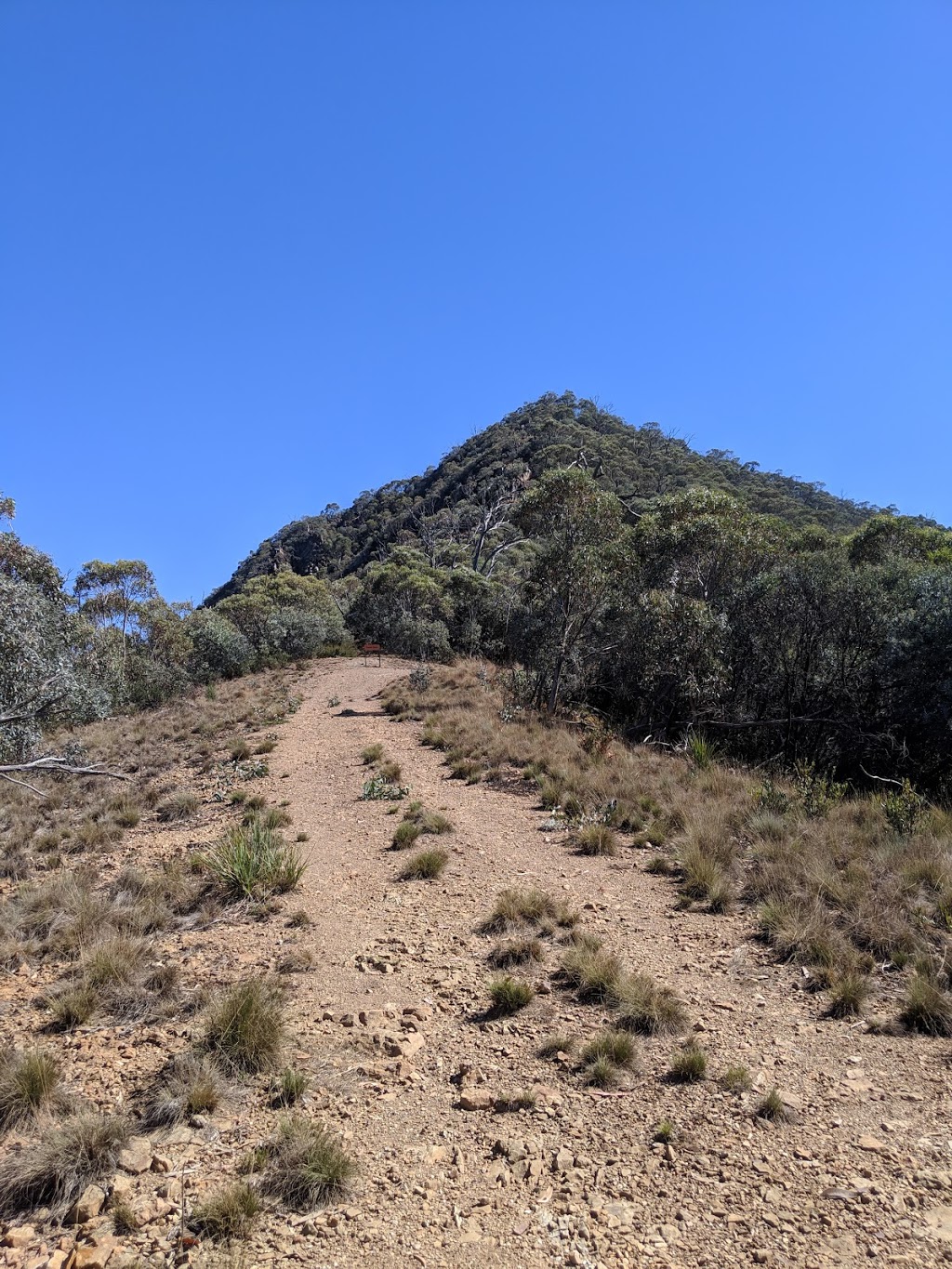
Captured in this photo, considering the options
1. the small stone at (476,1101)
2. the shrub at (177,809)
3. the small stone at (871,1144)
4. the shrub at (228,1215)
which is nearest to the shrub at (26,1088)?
the shrub at (228,1215)

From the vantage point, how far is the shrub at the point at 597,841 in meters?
8.86

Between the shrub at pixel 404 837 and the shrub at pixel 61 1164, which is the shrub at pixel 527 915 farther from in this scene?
the shrub at pixel 61 1164

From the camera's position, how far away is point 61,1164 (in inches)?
144

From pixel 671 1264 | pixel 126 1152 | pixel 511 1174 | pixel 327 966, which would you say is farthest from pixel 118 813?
pixel 671 1264

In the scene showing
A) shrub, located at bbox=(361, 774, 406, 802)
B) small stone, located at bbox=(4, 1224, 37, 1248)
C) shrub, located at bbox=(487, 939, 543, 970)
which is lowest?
small stone, located at bbox=(4, 1224, 37, 1248)

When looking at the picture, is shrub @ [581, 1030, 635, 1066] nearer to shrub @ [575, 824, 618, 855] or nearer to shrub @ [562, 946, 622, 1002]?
shrub @ [562, 946, 622, 1002]

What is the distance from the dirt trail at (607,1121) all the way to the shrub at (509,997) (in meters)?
0.09

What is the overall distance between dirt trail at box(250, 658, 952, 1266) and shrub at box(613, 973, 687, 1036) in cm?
18

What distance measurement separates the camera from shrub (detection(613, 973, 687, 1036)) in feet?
15.8

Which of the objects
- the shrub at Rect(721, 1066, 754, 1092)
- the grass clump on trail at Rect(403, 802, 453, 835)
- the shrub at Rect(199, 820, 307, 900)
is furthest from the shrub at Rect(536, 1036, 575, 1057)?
the grass clump on trail at Rect(403, 802, 453, 835)

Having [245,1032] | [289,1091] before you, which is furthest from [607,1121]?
[245,1032]

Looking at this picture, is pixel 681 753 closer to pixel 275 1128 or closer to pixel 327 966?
pixel 327 966

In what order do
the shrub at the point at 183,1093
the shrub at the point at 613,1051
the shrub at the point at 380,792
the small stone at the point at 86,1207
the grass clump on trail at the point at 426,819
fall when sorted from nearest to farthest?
1. the small stone at the point at 86,1207
2. the shrub at the point at 183,1093
3. the shrub at the point at 613,1051
4. the grass clump on trail at the point at 426,819
5. the shrub at the point at 380,792

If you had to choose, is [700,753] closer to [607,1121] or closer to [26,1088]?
[607,1121]
